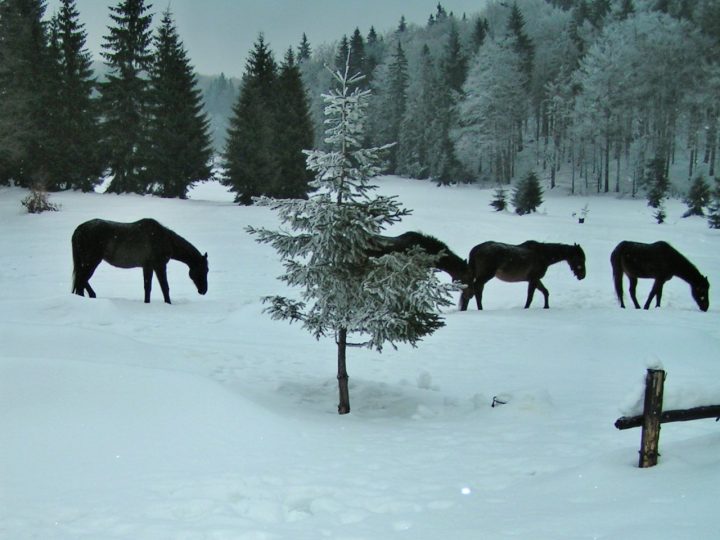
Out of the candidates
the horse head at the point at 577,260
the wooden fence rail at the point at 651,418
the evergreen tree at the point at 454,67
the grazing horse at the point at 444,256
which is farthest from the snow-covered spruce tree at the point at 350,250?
the evergreen tree at the point at 454,67

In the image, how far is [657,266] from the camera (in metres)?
14.5

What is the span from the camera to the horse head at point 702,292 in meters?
14.7

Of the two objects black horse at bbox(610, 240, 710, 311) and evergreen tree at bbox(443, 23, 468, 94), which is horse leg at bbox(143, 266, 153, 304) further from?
evergreen tree at bbox(443, 23, 468, 94)

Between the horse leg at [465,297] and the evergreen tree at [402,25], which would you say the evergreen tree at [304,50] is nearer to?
the evergreen tree at [402,25]

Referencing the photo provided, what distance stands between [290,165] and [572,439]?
36.3 meters

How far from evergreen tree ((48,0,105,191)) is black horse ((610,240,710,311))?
36.4 metres

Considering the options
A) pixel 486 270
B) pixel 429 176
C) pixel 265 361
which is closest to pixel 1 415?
pixel 265 361

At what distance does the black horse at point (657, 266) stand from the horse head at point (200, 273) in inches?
442

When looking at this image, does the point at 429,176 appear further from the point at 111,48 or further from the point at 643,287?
the point at 643,287

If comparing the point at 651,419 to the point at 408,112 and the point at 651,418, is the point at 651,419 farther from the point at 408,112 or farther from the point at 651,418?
the point at 408,112

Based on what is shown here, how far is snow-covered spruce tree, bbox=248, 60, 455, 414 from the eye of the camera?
6.58 m

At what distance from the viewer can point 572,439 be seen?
6012mm

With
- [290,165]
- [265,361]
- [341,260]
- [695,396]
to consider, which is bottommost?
[265,361]

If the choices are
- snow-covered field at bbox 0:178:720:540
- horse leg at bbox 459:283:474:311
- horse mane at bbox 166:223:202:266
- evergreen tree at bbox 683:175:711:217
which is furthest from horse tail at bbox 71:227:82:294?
evergreen tree at bbox 683:175:711:217
